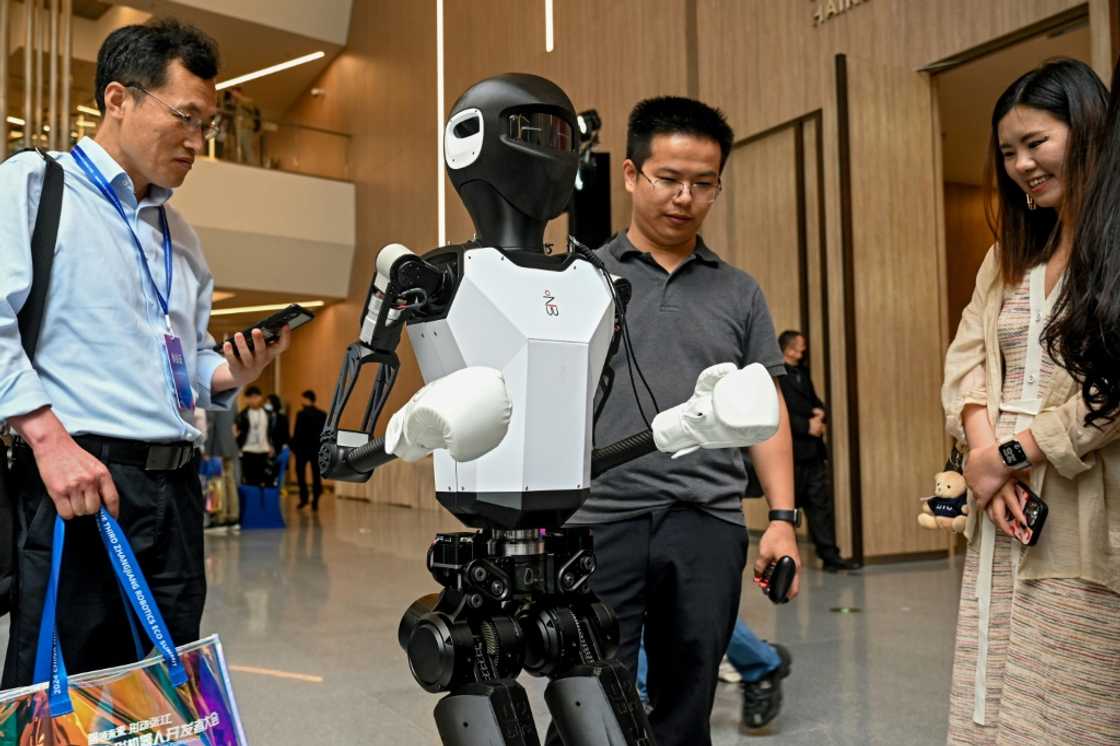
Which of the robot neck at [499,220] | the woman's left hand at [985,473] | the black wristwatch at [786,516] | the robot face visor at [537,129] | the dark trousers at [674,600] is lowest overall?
the dark trousers at [674,600]

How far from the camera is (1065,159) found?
1773mm

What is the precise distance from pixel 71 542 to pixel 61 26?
44.9 feet

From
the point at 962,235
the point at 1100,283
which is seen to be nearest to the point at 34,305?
the point at 1100,283

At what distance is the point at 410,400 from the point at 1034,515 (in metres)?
1.16

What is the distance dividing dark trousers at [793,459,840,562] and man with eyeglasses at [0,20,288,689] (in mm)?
5243

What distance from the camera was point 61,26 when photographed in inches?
516

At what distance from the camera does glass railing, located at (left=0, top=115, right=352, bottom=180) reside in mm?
14398

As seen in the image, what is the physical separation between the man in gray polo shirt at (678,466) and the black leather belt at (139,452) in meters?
0.81

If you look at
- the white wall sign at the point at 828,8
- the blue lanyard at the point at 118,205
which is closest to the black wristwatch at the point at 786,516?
the blue lanyard at the point at 118,205

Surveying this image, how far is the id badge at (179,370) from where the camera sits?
186 cm

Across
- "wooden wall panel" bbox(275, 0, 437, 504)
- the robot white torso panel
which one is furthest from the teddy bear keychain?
Result: "wooden wall panel" bbox(275, 0, 437, 504)

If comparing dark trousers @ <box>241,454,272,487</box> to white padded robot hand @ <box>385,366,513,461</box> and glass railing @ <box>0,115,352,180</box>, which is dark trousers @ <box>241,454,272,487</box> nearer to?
glass railing @ <box>0,115,352,180</box>

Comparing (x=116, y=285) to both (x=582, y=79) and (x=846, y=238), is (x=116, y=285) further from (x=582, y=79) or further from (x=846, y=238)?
(x=582, y=79)

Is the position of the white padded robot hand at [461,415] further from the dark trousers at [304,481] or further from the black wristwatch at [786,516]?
the dark trousers at [304,481]
